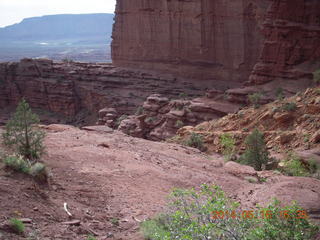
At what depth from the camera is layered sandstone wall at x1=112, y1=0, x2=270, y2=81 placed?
104 ft

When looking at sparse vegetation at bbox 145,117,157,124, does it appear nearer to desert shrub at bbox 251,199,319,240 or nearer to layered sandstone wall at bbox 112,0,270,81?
layered sandstone wall at bbox 112,0,270,81

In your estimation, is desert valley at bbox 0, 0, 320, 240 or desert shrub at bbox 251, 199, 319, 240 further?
desert valley at bbox 0, 0, 320, 240

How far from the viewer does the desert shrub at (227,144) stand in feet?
52.6

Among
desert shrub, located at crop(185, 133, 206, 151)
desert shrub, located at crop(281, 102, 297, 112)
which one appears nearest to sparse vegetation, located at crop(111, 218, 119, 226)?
desert shrub, located at crop(185, 133, 206, 151)

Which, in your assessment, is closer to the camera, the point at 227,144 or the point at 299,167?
the point at 299,167

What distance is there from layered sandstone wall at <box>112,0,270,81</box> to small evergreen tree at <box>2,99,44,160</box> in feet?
82.3

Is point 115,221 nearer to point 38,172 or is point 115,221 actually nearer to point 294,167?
point 38,172

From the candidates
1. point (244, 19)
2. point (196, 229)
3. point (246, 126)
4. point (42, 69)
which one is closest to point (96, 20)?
point (42, 69)

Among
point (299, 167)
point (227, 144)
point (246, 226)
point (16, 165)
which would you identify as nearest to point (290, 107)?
point (227, 144)

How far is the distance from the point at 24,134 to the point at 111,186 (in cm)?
228

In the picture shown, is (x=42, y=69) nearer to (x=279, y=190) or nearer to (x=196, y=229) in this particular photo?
(x=279, y=190)

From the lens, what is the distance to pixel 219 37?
33406 mm

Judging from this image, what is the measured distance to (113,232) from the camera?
620 cm

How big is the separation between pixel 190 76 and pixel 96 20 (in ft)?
529
